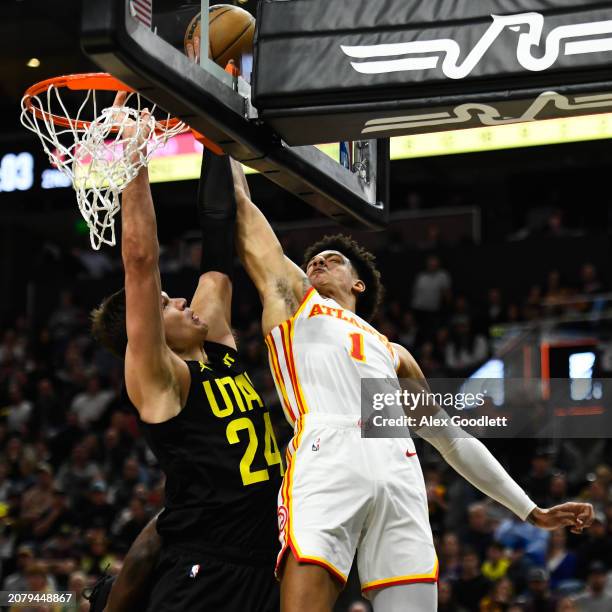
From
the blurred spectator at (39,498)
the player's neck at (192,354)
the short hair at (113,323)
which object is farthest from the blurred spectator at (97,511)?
the player's neck at (192,354)

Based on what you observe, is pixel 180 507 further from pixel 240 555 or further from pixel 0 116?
pixel 0 116

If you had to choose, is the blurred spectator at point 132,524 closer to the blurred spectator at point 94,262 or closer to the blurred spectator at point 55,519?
the blurred spectator at point 55,519

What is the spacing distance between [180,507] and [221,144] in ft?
4.53

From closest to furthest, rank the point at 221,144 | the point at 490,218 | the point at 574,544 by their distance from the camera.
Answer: the point at 221,144 → the point at 574,544 → the point at 490,218

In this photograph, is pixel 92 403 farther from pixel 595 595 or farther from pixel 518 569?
pixel 595 595

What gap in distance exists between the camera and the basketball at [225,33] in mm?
4270

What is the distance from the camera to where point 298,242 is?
1667 cm

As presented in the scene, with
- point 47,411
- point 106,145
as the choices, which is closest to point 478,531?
point 106,145

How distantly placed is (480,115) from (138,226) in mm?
1297

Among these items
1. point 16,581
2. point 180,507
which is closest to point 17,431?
point 16,581

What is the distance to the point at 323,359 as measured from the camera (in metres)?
4.42

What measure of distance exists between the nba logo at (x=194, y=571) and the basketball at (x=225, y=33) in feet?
6.12

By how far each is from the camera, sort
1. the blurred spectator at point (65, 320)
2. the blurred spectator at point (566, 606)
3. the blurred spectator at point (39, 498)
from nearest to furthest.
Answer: the blurred spectator at point (566, 606)
the blurred spectator at point (39, 498)
the blurred spectator at point (65, 320)

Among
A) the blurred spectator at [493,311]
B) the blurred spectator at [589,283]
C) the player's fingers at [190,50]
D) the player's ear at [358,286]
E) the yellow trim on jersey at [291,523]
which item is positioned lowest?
the yellow trim on jersey at [291,523]
